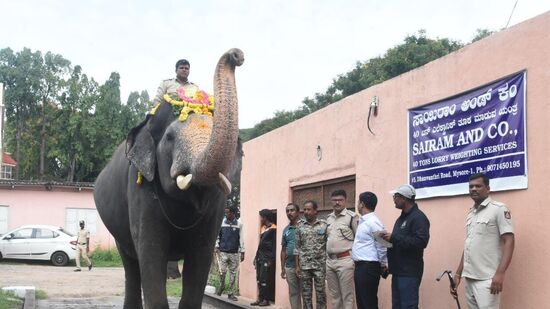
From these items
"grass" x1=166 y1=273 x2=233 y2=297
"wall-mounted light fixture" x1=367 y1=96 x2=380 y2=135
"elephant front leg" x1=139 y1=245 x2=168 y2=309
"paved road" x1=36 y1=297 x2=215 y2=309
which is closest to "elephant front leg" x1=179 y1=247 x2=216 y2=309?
"elephant front leg" x1=139 y1=245 x2=168 y2=309

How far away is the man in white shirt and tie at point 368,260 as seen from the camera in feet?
24.0

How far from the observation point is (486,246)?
18.7 ft

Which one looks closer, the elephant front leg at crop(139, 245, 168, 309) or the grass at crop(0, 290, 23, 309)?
the elephant front leg at crop(139, 245, 168, 309)

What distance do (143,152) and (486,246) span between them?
124 inches

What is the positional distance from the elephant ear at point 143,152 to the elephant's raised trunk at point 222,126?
35.2 inches

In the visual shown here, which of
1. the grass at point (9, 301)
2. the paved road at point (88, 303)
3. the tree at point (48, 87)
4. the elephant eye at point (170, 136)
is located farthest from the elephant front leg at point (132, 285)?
the tree at point (48, 87)

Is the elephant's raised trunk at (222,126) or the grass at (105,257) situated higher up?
the elephant's raised trunk at (222,126)

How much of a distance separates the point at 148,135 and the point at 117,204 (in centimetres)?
122

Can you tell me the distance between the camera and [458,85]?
6891 millimetres

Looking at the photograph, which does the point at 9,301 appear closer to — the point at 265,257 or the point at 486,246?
the point at 265,257

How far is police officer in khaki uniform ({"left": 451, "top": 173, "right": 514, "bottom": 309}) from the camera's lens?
18.2 feet

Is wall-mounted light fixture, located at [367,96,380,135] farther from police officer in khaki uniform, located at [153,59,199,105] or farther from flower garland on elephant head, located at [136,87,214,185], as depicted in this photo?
flower garland on elephant head, located at [136,87,214,185]

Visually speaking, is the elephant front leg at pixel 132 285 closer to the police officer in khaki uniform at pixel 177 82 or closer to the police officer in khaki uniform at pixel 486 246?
the police officer in khaki uniform at pixel 177 82

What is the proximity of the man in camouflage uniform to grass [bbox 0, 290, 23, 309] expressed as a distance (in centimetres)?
404
